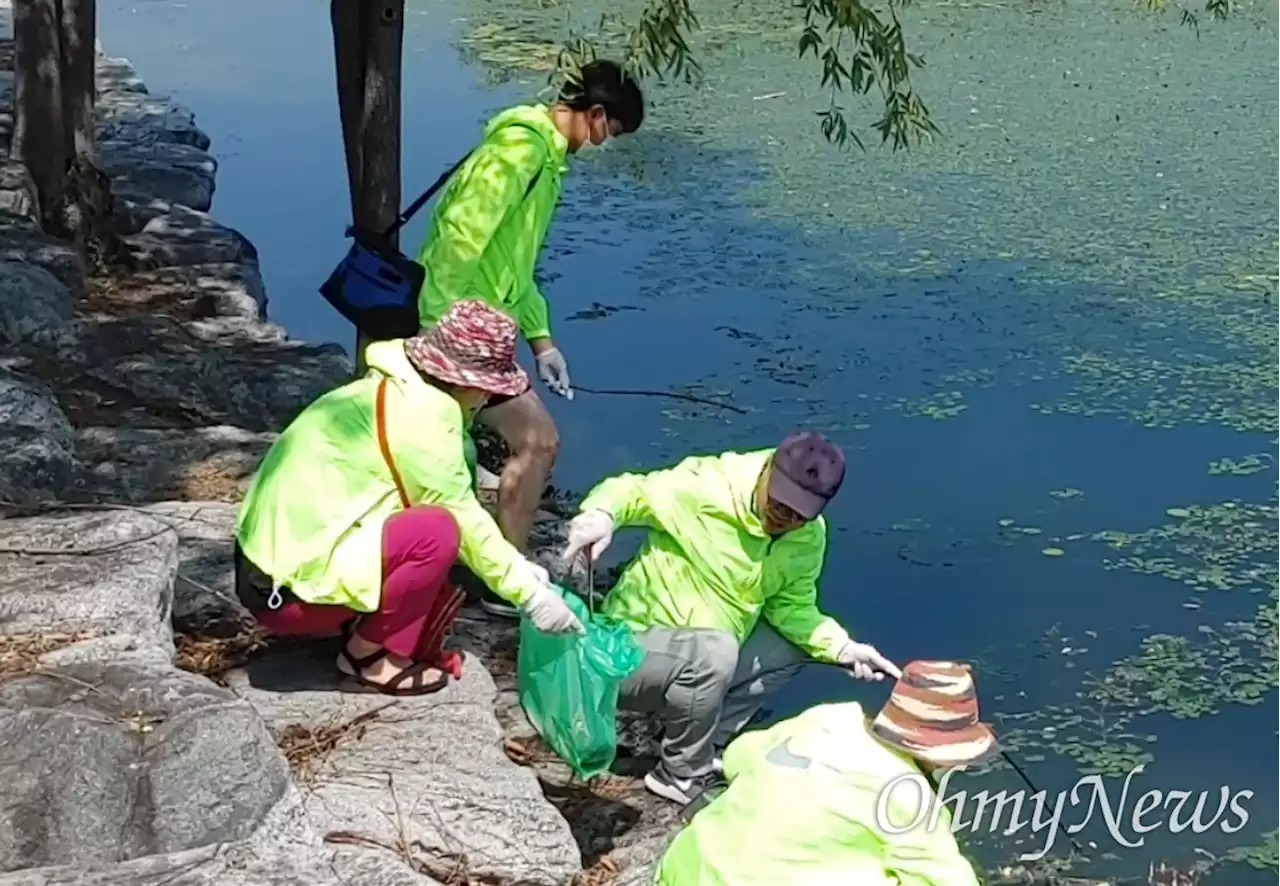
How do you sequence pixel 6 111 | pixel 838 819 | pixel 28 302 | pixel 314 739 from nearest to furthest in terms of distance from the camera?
pixel 838 819 < pixel 314 739 < pixel 28 302 < pixel 6 111

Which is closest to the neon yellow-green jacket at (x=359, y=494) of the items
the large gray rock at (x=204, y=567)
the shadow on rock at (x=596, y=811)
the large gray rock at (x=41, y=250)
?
the large gray rock at (x=204, y=567)

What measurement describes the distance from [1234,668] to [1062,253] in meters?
3.71

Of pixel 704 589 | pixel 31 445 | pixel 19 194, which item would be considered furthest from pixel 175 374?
pixel 704 589

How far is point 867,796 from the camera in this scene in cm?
224

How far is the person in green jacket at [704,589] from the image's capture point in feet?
11.6

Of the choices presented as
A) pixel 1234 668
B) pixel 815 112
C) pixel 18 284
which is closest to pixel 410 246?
pixel 18 284

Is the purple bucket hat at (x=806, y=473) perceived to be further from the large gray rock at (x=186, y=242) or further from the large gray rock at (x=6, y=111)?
the large gray rock at (x=6, y=111)

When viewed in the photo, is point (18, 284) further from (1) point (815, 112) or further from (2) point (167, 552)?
(1) point (815, 112)

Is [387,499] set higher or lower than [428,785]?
higher

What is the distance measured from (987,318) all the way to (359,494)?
4.37 metres

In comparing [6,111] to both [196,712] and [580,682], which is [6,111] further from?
[196,712]

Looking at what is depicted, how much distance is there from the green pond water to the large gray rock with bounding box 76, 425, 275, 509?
1.29 meters

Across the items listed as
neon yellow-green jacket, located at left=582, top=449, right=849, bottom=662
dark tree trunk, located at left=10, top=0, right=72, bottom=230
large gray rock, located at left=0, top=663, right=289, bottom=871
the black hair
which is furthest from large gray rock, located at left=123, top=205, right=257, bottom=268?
large gray rock, located at left=0, top=663, right=289, bottom=871

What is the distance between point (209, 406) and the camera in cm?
536
